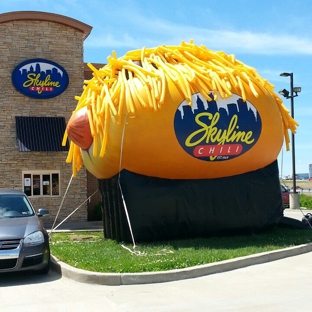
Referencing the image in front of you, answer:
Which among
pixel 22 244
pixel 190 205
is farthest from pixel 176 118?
pixel 22 244

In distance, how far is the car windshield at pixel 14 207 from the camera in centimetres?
Answer: 949

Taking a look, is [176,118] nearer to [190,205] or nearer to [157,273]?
[190,205]

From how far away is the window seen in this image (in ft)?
61.2

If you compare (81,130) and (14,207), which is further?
(81,130)

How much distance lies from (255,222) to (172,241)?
198 cm

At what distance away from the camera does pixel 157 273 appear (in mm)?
7848

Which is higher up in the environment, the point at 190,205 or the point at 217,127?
the point at 217,127

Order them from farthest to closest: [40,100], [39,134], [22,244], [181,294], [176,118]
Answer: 1. [40,100]
2. [39,134]
3. [176,118]
4. [22,244]
5. [181,294]

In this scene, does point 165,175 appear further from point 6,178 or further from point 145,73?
point 6,178

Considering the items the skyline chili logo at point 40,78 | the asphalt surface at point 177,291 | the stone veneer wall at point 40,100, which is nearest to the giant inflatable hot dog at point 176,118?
the asphalt surface at point 177,291

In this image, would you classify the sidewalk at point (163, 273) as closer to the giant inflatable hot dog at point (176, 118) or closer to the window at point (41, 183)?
the giant inflatable hot dog at point (176, 118)

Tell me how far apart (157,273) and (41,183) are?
1171 centimetres

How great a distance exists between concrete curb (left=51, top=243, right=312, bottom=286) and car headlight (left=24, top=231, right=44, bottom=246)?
0.61 metres

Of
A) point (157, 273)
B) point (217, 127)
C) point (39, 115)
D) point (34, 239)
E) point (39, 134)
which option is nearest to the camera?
point (157, 273)
